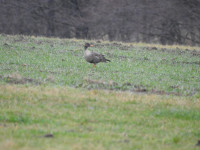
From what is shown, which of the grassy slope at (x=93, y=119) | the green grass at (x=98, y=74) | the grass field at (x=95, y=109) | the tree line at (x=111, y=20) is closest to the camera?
the grassy slope at (x=93, y=119)

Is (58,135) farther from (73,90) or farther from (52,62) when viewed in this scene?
(52,62)

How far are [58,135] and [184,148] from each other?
230cm

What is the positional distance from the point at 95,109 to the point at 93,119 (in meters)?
0.89

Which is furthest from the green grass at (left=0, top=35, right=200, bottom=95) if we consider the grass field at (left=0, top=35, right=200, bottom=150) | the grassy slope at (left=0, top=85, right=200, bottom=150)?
the grassy slope at (left=0, top=85, right=200, bottom=150)

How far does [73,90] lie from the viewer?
36.4 ft

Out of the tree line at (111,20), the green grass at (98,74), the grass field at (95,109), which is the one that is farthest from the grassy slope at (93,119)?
the tree line at (111,20)

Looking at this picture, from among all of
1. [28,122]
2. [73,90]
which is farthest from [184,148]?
[73,90]

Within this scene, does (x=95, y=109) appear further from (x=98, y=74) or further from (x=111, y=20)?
(x=111, y=20)

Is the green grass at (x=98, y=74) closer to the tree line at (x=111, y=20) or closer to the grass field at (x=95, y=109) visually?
the grass field at (x=95, y=109)

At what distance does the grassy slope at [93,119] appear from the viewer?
7.06 meters

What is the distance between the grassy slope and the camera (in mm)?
7059

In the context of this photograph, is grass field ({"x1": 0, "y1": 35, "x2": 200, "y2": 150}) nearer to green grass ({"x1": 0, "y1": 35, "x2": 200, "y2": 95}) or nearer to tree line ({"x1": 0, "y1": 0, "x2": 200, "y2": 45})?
green grass ({"x1": 0, "y1": 35, "x2": 200, "y2": 95})

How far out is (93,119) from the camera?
855 centimetres

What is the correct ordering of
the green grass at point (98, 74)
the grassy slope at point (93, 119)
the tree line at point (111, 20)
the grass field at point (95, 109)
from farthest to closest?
the tree line at point (111, 20), the green grass at point (98, 74), the grass field at point (95, 109), the grassy slope at point (93, 119)
